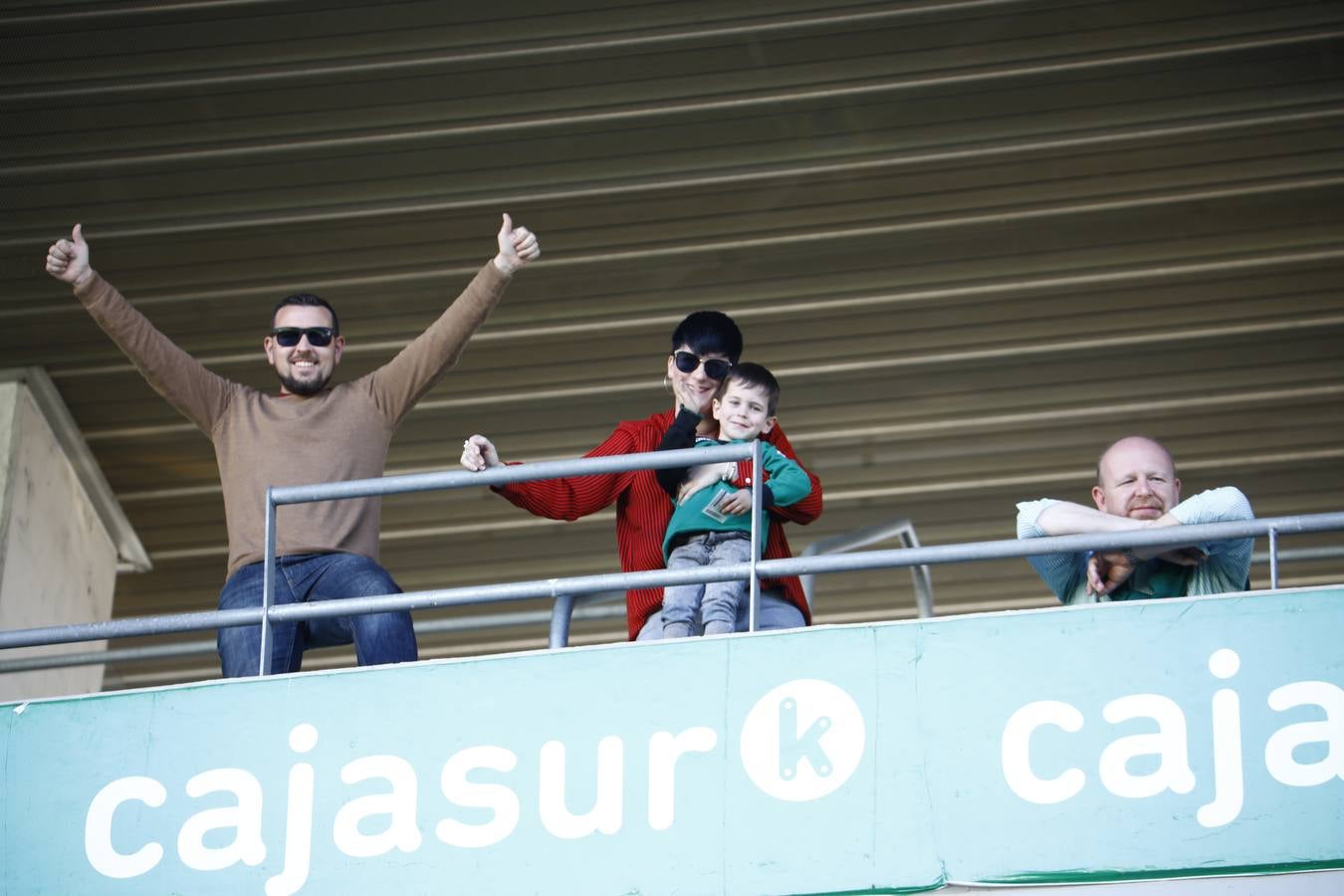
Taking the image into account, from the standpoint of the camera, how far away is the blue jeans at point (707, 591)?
5.75 meters

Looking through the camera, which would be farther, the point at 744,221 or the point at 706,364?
the point at 744,221

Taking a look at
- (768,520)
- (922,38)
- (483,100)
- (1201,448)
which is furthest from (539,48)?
(1201,448)

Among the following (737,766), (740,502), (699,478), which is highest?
(699,478)

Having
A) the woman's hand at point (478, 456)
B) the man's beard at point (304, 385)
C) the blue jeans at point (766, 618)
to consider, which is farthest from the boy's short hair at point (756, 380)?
the man's beard at point (304, 385)

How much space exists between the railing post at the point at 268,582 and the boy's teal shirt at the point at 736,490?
121 cm

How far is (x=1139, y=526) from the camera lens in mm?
5473

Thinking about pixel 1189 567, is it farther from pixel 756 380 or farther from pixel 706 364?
pixel 706 364

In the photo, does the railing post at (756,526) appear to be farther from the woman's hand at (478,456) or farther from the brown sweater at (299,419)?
the brown sweater at (299,419)

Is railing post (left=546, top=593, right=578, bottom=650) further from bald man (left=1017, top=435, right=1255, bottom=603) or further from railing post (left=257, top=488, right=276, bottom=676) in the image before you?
bald man (left=1017, top=435, right=1255, bottom=603)

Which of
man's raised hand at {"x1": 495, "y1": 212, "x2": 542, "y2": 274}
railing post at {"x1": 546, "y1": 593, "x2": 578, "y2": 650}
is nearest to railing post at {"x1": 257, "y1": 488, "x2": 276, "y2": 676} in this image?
railing post at {"x1": 546, "y1": 593, "x2": 578, "y2": 650}

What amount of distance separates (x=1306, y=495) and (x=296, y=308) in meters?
6.23

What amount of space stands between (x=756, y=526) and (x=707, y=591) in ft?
1.27

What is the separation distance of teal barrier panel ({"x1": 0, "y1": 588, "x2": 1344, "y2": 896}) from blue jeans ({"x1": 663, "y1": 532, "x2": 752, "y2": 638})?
0.42 ft

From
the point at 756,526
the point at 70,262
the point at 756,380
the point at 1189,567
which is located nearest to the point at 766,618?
the point at 756,526
